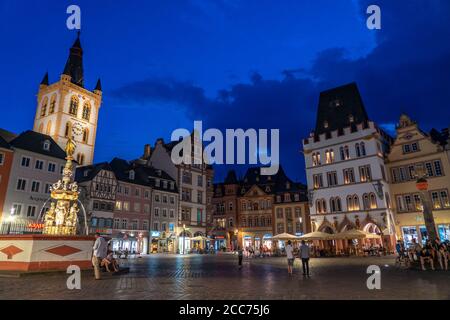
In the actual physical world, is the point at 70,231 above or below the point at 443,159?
below

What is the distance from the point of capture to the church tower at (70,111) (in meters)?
63.5

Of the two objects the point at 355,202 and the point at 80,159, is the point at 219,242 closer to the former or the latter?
the point at 80,159

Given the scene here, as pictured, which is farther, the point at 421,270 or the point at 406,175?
the point at 406,175

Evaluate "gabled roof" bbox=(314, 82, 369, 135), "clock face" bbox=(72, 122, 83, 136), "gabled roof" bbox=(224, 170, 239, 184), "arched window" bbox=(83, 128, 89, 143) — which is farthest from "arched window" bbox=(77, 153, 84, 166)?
"gabled roof" bbox=(314, 82, 369, 135)

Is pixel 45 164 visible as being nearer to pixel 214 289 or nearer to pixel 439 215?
pixel 214 289

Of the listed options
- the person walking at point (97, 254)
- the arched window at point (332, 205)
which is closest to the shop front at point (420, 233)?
the arched window at point (332, 205)

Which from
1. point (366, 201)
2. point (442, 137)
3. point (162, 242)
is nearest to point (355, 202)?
point (366, 201)

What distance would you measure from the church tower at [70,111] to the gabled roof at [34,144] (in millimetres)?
19660

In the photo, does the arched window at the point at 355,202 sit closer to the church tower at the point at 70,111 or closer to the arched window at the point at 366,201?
the arched window at the point at 366,201

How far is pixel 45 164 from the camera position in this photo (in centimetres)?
4112

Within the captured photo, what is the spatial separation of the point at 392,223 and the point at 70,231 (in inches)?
1472
